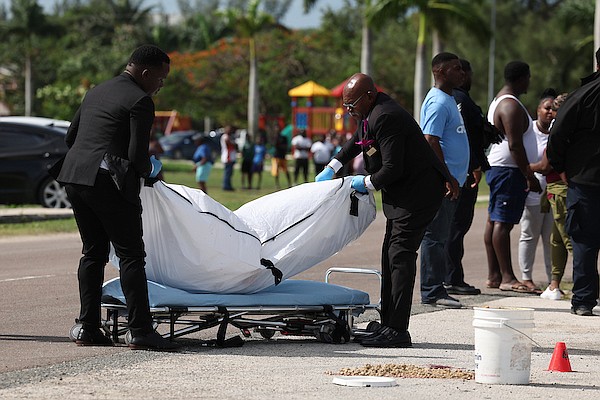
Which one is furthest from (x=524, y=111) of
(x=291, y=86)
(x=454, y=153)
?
(x=291, y=86)

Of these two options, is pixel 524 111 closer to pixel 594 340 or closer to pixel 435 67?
pixel 435 67

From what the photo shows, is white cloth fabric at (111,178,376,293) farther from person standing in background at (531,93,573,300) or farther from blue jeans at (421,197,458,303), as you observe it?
person standing in background at (531,93,573,300)

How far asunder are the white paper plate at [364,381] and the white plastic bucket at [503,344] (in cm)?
54

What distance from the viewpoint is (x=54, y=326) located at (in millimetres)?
9609

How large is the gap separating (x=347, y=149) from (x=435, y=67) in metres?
1.74

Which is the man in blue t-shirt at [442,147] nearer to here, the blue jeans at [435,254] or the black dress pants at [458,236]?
the blue jeans at [435,254]

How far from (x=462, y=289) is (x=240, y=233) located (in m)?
3.78

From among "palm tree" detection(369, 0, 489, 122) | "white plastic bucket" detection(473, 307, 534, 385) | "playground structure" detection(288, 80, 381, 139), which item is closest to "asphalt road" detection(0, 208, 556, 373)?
"white plastic bucket" detection(473, 307, 534, 385)

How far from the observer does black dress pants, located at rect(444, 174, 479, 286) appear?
1202cm

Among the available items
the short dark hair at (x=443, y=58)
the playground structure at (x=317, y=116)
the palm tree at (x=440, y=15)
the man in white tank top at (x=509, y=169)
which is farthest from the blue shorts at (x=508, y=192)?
the playground structure at (x=317, y=116)

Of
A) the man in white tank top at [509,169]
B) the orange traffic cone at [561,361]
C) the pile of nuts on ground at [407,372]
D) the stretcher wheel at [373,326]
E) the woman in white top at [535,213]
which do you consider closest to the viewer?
the pile of nuts on ground at [407,372]

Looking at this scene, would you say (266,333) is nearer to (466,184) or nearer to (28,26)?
(466,184)

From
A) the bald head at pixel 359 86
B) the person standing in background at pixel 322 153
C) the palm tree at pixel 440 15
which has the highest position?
the palm tree at pixel 440 15

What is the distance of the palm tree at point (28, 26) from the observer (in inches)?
3140
